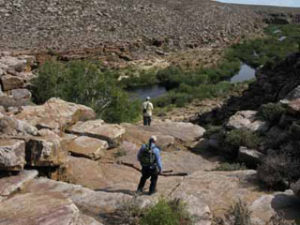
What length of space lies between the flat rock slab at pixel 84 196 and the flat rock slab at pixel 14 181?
157 mm

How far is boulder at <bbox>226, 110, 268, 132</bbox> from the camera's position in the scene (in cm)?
1836

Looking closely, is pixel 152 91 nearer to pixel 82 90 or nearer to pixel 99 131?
pixel 82 90

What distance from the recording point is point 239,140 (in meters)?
17.3

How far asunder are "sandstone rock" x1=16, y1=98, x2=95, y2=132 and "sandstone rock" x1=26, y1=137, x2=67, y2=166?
364cm

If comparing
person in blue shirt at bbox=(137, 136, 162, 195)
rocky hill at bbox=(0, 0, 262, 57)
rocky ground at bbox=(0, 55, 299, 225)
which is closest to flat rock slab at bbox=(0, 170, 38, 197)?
rocky ground at bbox=(0, 55, 299, 225)

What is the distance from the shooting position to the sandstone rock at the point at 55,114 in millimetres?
16406

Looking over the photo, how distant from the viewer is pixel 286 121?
17.0m

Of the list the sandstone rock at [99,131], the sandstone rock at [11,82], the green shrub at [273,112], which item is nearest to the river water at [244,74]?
the sandstone rock at [11,82]

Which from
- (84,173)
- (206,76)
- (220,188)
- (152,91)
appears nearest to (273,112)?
(220,188)

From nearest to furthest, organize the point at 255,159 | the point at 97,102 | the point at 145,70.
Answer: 1. the point at 255,159
2. the point at 97,102
3. the point at 145,70

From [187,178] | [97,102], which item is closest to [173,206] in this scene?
[187,178]

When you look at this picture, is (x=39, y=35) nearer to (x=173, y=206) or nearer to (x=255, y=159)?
(x=255, y=159)

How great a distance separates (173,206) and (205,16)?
67433mm

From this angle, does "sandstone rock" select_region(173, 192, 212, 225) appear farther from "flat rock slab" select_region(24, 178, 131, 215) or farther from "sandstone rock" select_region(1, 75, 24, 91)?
"sandstone rock" select_region(1, 75, 24, 91)
